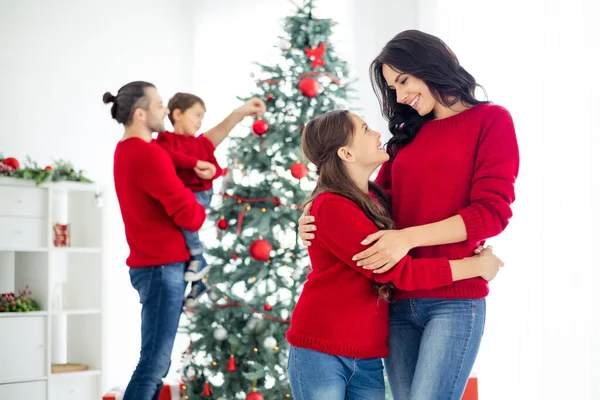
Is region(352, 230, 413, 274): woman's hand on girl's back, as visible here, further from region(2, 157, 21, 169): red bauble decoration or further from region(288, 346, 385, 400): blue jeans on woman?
region(2, 157, 21, 169): red bauble decoration

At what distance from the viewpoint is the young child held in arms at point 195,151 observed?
3400mm

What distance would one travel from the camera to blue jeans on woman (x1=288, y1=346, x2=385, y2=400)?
185 centimetres

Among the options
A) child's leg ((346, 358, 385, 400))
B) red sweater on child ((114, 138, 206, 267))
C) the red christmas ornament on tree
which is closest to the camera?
child's leg ((346, 358, 385, 400))

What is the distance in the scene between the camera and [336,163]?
2.00 meters

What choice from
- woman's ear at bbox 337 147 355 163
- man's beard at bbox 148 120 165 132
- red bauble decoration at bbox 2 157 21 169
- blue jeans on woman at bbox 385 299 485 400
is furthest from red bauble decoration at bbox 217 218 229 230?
blue jeans on woman at bbox 385 299 485 400

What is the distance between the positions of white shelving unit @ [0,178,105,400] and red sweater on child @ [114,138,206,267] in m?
1.54

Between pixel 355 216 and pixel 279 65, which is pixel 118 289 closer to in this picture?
pixel 279 65

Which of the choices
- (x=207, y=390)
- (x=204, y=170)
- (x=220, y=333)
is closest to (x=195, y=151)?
(x=204, y=170)

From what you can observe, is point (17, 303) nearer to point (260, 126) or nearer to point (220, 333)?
point (220, 333)

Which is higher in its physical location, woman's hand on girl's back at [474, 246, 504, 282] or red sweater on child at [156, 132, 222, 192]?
red sweater on child at [156, 132, 222, 192]

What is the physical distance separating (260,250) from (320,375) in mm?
1660

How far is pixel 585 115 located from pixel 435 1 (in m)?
1.99

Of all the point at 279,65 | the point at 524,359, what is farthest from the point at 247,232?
the point at 524,359

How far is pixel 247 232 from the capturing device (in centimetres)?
367
